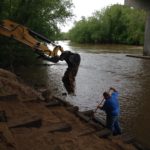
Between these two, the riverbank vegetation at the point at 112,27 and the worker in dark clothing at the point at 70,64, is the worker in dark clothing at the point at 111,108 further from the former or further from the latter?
the riverbank vegetation at the point at 112,27

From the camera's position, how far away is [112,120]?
9820 mm

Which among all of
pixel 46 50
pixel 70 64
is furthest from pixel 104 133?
pixel 46 50

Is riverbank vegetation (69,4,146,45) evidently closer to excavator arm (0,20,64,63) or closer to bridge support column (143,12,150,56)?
bridge support column (143,12,150,56)

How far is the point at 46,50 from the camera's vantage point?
33.3 ft

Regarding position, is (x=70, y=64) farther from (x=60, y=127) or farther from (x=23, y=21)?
(x=23, y=21)

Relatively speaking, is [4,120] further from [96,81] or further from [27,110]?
[96,81]

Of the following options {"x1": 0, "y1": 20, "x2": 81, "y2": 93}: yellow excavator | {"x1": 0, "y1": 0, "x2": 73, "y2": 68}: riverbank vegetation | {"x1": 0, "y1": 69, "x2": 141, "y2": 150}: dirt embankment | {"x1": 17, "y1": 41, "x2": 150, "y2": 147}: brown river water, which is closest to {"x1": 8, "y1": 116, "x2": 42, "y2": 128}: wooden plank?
{"x1": 0, "y1": 69, "x2": 141, "y2": 150}: dirt embankment

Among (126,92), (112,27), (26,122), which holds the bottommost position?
(126,92)

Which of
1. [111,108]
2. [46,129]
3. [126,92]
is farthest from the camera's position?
[126,92]

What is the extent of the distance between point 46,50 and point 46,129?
2.69m

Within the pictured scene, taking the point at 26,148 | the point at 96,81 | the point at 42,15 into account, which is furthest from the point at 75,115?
the point at 42,15

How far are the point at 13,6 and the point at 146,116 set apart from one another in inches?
652

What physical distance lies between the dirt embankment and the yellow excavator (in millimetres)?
1113

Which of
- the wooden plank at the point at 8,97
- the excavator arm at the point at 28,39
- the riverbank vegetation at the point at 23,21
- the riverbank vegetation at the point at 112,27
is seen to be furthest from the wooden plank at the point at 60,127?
the riverbank vegetation at the point at 112,27
